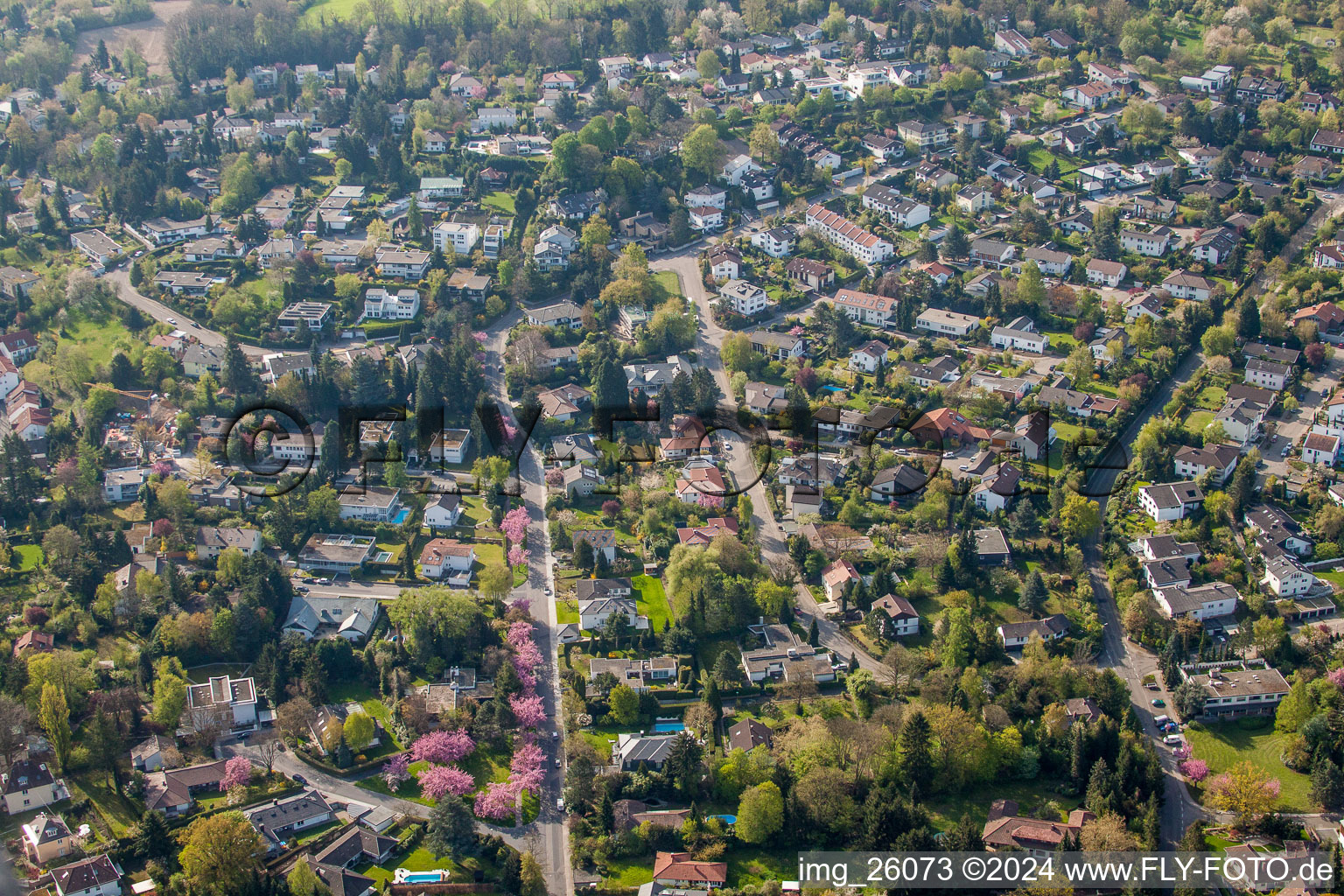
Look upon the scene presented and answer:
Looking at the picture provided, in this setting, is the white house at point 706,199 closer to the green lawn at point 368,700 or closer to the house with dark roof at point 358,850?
the green lawn at point 368,700

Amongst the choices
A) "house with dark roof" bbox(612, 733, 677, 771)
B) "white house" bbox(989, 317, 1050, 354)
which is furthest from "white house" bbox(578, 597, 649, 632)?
"white house" bbox(989, 317, 1050, 354)

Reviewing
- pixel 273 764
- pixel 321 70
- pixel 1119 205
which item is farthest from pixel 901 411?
pixel 321 70

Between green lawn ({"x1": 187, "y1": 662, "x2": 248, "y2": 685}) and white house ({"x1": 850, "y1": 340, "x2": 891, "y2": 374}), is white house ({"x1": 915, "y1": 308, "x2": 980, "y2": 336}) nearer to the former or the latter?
white house ({"x1": 850, "y1": 340, "x2": 891, "y2": 374})

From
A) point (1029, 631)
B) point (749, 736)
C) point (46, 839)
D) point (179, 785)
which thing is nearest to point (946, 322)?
point (1029, 631)

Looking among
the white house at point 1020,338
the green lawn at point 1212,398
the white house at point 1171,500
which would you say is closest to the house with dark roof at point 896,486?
the white house at point 1171,500

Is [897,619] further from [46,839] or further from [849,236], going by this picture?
[849,236]

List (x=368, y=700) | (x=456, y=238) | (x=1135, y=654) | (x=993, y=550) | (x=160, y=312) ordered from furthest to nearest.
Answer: (x=456, y=238) → (x=160, y=312) → (x=993, y=550) → (x=1135, y=654) → (x=368, y=700)

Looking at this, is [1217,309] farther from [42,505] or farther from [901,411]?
[42,505]
